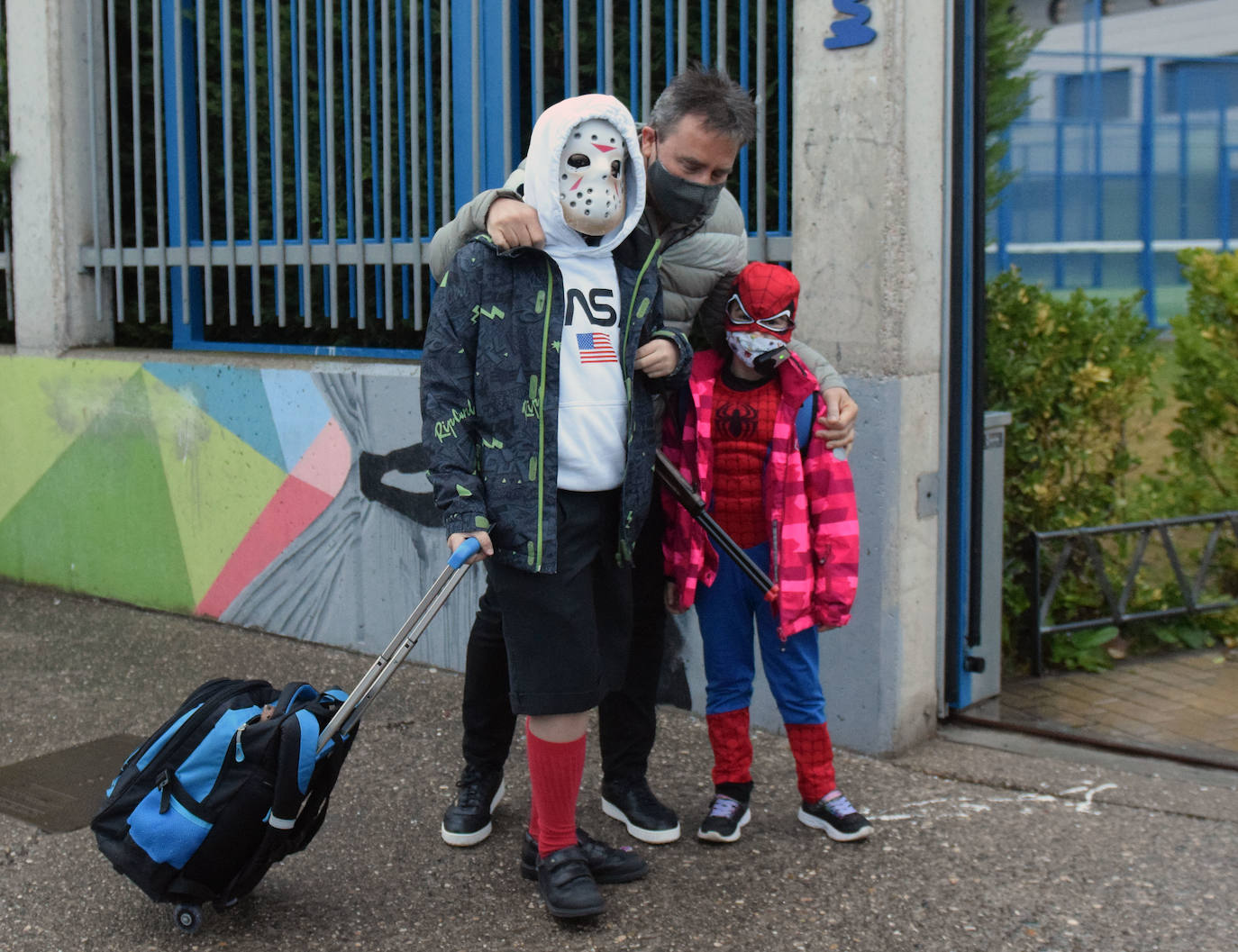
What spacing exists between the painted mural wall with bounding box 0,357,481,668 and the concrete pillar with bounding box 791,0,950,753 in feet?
4.96

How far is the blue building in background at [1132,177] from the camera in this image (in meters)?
14.2

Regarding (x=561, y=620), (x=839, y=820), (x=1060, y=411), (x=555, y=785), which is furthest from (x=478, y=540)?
(x=1060, y=411)

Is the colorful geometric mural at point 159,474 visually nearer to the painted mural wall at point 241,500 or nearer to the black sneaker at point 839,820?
the painted mural wall at point 241,500

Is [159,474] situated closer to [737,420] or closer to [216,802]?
[216,802]

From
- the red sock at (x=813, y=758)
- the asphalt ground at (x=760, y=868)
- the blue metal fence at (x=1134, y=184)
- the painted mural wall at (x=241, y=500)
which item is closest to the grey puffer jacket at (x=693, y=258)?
the red sock at (x=813, y=758)

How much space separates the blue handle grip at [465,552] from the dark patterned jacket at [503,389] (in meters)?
0.08

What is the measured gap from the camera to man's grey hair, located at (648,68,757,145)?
2.96 metres

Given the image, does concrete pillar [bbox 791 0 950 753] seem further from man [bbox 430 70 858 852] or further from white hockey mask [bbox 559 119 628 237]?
white hockey mask [bbox 559 119 628 237]

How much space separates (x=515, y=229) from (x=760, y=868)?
1.62 m

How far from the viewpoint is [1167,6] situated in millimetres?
17891

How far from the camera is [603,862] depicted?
324 centimetres

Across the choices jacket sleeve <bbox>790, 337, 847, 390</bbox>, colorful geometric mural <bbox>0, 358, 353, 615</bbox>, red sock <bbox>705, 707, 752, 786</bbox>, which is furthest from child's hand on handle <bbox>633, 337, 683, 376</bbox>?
colorful geometric mural <bbox>0, 358, 353, 615</bbox>

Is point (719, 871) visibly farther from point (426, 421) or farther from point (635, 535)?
point (426, 421)

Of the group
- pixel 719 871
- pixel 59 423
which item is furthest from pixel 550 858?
pixel 59 423
